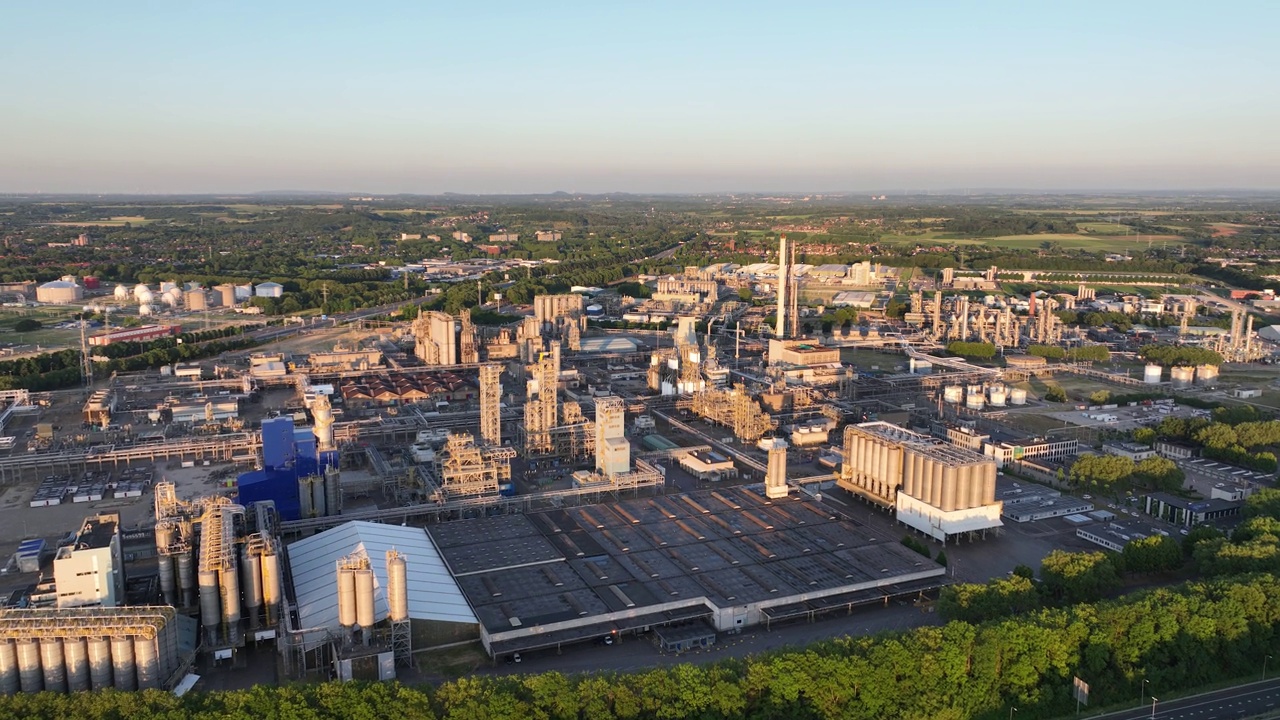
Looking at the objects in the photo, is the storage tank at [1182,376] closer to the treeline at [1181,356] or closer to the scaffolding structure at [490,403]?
the treeline at [1181,356]

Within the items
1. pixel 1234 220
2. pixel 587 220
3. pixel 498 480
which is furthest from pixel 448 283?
pixel 1234 220

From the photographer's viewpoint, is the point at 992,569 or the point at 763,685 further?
the point at 992,569

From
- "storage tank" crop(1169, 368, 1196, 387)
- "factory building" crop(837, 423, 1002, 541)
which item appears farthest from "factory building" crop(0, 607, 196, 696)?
"storage tank" crop(1169, 368, 1196, 387)

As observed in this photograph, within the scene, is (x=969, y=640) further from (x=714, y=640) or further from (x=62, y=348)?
(x=62, y=348)

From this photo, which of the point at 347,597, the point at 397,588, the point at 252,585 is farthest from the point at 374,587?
the point at 252,585

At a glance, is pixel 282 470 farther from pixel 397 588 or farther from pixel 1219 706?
pixel 1219 706

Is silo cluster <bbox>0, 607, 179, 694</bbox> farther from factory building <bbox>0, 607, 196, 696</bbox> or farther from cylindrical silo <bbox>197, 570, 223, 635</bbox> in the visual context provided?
cylindrical silo <bbox>197, 570, 223, 635</bbox>
